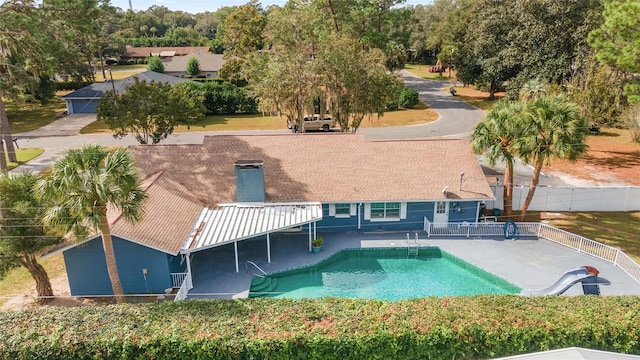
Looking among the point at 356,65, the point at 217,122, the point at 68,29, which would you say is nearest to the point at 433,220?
the point at 356,65

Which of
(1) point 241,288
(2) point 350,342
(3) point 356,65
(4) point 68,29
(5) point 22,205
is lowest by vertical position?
(1) point 241,288

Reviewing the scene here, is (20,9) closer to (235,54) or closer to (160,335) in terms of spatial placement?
(160,335)

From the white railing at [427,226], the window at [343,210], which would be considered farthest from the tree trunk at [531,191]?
the window at [343,210]

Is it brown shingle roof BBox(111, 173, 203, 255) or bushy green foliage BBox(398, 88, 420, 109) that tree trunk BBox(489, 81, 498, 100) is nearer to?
bushy green foliage BBox(398, 88, 420, 109)

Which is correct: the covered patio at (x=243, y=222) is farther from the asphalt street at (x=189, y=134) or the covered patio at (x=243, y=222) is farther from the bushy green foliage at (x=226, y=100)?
the bushy green foliage at (x=226, y=100)

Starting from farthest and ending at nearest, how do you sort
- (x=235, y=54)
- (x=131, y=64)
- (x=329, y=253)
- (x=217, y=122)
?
(x=131, y=64) < (x=235, y=54) < (x=217, y=122) < (x=329, y=253)

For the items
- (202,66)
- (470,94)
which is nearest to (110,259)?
(470,94)

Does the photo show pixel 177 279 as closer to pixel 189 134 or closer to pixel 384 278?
pixel 384 278
